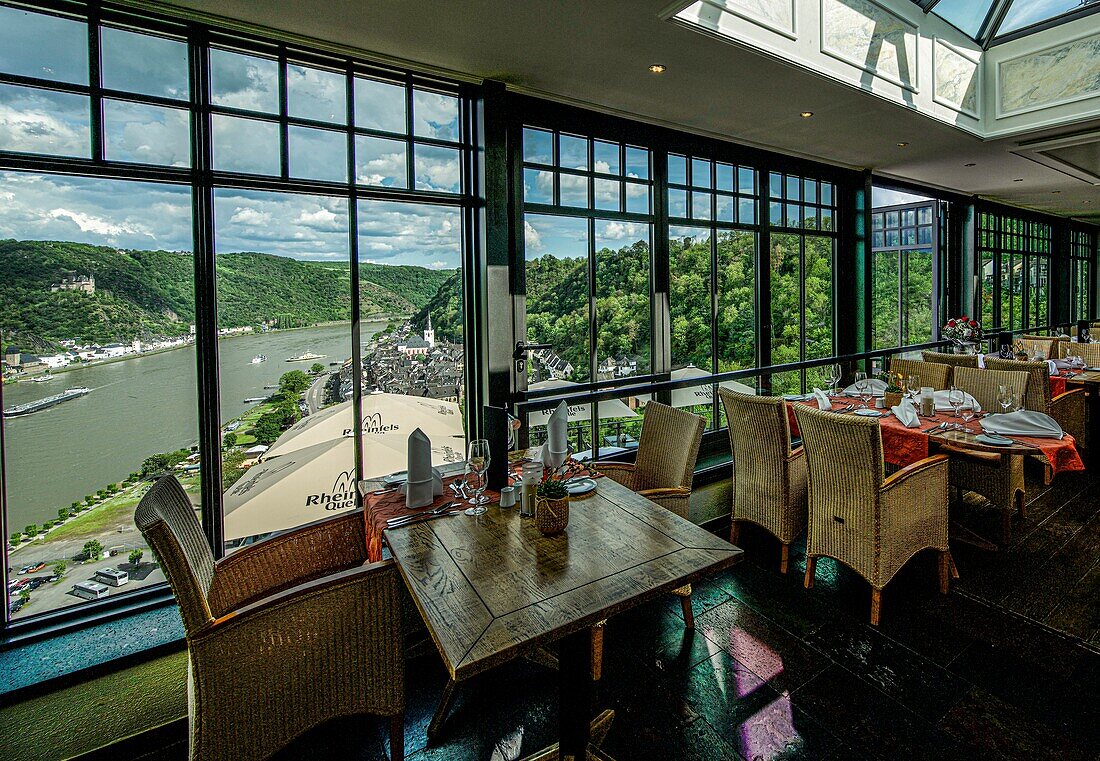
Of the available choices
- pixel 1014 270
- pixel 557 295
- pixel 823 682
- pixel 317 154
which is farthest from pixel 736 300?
pixel 1014 270

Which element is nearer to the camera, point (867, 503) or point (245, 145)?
point (867, 503)

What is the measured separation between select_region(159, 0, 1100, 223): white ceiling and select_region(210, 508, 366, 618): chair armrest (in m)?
2.42

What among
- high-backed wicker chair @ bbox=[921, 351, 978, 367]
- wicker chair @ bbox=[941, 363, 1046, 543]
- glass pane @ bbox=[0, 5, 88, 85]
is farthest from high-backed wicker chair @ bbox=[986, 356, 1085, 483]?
glass pane @ bbox=[0, 5, 88, 85]

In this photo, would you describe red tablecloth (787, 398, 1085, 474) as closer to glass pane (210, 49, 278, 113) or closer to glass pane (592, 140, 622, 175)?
glass pane (592, 140, 622, 175)

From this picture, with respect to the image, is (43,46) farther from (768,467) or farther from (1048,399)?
(1048,399)

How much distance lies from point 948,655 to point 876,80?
12.3 ft

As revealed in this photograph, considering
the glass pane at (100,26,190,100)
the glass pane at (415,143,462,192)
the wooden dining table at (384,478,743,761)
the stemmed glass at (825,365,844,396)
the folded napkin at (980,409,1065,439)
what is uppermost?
the glass pane at (100,26,190,100)

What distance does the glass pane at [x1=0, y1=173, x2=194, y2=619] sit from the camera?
2.30 meters

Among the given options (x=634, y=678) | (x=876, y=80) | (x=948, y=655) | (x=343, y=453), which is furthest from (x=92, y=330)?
(x=876, y=80)

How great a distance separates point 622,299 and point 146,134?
10.1 ft

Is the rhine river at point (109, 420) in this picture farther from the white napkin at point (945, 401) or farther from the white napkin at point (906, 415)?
the white napkin at point (945, 401)

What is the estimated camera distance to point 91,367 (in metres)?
2.45

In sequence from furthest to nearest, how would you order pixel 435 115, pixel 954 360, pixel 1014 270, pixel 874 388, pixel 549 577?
pixel 1014 270 < pixel 954 360 < pixel 874 388 < pixel 435 115 < pixel 549 577

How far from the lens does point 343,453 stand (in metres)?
3.06
